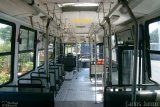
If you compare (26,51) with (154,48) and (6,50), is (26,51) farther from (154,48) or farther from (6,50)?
(154,48)

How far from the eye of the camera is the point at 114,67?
616cm

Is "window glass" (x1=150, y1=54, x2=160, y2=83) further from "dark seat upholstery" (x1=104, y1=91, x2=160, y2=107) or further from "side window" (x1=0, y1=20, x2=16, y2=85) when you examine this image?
"side window" (x1=0, y1=20, x2=16, y2=85)

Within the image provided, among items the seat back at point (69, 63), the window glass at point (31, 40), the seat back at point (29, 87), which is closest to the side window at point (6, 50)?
the seat back at point (29, 87)

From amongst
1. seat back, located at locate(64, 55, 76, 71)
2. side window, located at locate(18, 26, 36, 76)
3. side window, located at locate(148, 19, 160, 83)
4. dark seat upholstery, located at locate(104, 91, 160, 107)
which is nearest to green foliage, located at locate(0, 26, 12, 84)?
side window, located at locate(18, 26, 36, 76)

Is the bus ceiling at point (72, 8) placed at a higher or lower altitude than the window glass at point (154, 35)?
higher

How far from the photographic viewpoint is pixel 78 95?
20.4ft

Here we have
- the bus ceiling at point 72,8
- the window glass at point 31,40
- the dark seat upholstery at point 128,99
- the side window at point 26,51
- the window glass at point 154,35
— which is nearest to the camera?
the dark seat upholstery at point 128,99

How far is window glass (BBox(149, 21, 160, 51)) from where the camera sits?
361 cm

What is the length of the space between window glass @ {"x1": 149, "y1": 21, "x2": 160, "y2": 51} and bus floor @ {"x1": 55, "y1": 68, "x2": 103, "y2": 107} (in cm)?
203

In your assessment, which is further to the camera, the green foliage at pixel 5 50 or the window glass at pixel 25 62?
the window glass at pixel 25 62

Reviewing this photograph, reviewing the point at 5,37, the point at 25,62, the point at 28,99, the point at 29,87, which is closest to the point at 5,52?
the point at 5,37

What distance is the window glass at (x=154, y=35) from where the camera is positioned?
361 centimetres

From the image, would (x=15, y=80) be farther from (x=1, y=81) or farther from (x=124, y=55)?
(x=124, y=55)

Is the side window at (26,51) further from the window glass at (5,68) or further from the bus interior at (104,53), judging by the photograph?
the window glass at (5,68)
